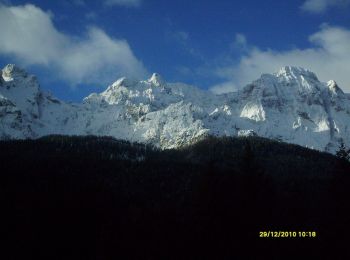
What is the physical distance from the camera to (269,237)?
4694 centimetres

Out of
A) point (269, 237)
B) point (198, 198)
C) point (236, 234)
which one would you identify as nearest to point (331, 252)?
point (269, 237)

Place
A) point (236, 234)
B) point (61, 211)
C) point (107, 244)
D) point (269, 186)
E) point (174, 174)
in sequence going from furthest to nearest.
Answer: point (174, 174) < point (61, 211) < point (107, 244) < point (269, 186) < point (236, 234)

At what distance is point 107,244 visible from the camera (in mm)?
56906

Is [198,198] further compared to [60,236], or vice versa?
[60,236]

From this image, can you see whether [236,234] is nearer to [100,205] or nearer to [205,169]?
[205,169]

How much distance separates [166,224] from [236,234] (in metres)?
21.1

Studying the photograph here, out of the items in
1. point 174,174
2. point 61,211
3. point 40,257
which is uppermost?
point 174,174

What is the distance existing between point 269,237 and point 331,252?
500cm

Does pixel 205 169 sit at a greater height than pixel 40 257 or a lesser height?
greater

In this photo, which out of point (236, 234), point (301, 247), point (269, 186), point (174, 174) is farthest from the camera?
point (174, 174)
